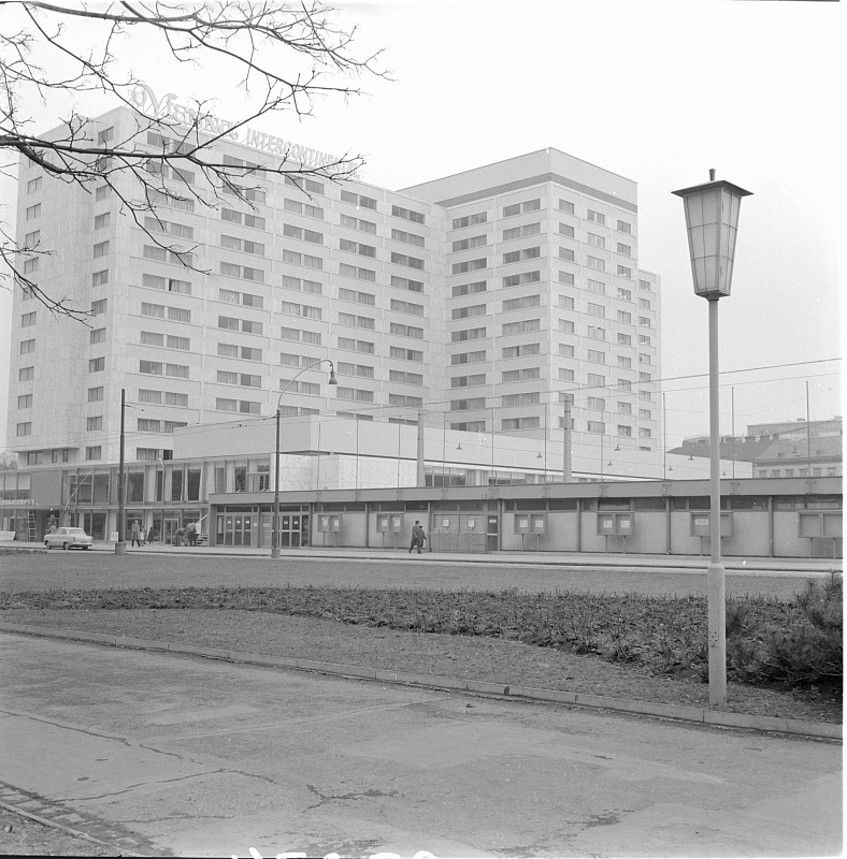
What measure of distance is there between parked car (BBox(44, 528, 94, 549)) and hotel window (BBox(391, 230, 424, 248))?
81.2ft

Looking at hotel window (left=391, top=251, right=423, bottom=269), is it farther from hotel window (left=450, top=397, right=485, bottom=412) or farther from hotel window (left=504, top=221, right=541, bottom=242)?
hotel window (left=450, top=397, right=485, bottom=412)

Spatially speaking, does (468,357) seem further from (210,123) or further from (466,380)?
(210,123)

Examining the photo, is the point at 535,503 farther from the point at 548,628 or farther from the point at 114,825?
the point at 114,825

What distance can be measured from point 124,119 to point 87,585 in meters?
17.9

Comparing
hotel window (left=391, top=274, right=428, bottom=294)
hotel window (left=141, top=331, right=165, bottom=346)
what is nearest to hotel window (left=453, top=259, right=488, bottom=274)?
hotel window (left=391, top=274, right=428, bottom=294)

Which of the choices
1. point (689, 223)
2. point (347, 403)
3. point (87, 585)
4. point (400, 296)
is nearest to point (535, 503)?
point (87, 585)

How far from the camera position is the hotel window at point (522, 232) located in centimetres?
7557

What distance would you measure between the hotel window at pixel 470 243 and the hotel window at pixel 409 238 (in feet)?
11.7

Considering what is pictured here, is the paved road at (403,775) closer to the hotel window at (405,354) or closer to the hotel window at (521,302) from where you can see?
the hotel window at (521,302)

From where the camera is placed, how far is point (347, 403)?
89.7 m

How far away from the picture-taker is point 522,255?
79625mm

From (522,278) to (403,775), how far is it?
246 ft

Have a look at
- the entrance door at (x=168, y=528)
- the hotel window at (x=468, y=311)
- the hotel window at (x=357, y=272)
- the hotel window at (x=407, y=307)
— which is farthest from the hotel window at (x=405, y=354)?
the entrance door at (x=168, y=528)

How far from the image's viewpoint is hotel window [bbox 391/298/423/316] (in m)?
76.9
